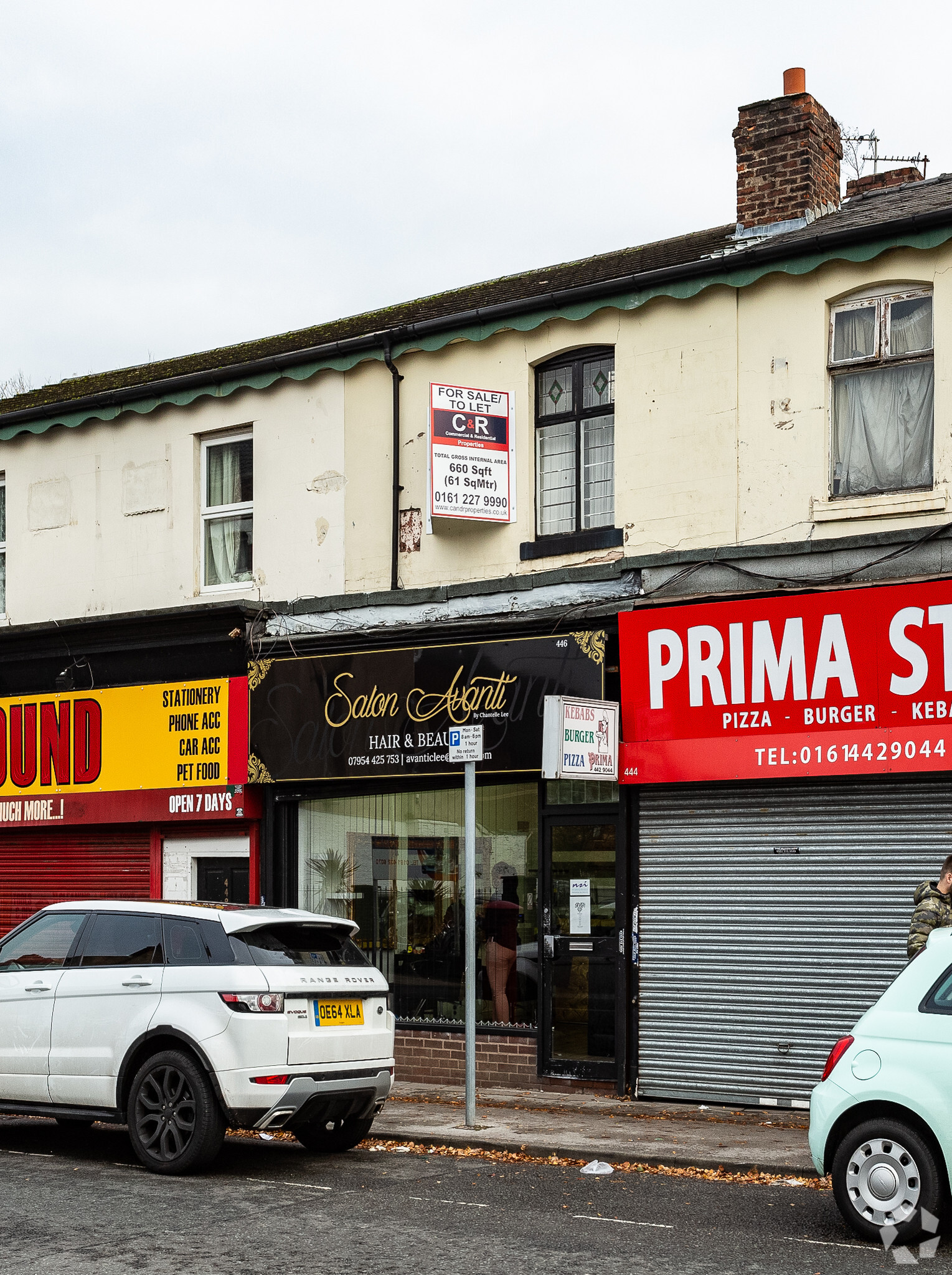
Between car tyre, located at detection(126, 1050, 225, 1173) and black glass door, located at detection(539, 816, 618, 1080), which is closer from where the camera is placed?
car tyre, located at detection(126, 1050, 225, 1173)

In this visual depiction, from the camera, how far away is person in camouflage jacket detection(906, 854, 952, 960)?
9.52 m

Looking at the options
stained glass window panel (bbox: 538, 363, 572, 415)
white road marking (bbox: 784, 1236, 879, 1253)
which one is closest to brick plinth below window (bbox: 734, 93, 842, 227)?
stained glass window panel (bbox: 538, 363, 572, 415)

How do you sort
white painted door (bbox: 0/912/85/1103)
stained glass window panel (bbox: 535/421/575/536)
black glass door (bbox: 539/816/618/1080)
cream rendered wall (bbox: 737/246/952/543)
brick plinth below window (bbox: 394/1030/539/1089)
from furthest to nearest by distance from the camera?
stained glass window panel (bbox: 535/421/575/536), brick plinth below window (bbox: 394/1030/539/1089), black glass door (bbox: 539/816/618/1080), cream rendered wall (bbox: 737/246/952/543), white painted door (bbox: 0/912/85/1103)

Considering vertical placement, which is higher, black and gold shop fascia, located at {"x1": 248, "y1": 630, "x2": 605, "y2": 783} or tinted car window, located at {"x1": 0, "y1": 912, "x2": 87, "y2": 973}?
black and gold shop fascia, located at {"x1": 248, "y1": 630, "x2": 605, "y2": 783}

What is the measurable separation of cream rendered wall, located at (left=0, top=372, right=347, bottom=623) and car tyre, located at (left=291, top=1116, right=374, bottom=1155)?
19.3 ft

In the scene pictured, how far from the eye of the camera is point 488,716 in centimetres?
1338

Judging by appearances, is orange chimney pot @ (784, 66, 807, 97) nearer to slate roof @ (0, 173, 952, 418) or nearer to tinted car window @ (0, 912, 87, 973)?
slate roof @ (0, 173, 952, 418)

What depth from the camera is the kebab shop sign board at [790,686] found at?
1125 centimetres

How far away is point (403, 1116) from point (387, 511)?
5.75 metres

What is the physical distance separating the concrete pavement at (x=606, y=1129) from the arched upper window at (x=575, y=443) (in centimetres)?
497

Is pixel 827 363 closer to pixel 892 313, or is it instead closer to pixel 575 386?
pixel 892 313

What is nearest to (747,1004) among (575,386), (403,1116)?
(403,1116)

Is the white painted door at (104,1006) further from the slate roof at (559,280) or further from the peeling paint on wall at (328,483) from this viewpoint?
the slate roof at (559,280)

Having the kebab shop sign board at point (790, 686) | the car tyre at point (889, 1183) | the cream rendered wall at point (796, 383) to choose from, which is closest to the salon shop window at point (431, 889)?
the kebab shop sign board at point (790, 686)
